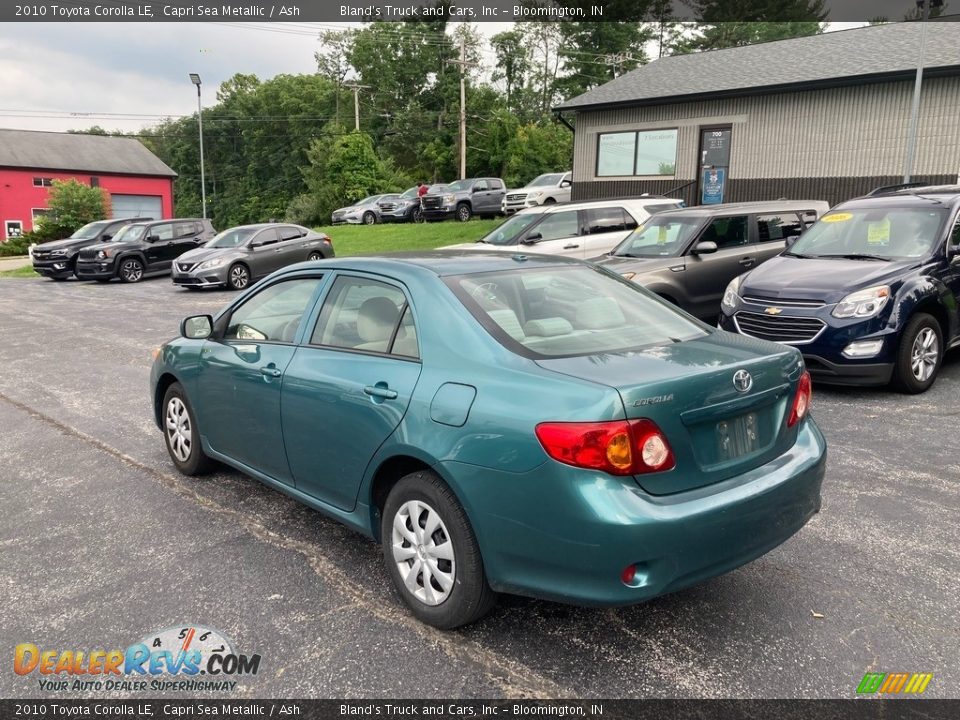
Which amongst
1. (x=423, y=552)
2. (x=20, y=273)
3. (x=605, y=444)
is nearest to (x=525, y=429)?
(x=605, y=444)

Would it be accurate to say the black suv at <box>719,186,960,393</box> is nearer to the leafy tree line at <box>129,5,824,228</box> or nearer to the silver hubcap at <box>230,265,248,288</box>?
the silver hubcap at <box>230,265,248,288</box>

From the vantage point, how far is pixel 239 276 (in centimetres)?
1909

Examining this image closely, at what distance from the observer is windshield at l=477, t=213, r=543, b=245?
506 inches

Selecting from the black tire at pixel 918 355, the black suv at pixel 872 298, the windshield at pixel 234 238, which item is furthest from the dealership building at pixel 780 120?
the black tire at pixel 918 355

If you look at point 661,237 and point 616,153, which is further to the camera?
point 616,153

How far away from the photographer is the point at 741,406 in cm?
312

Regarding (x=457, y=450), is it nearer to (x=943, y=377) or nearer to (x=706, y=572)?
(x=706, y=572)

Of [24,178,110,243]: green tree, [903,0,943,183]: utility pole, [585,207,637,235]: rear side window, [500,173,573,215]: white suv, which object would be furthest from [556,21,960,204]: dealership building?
[24,178,110,243]: green tree

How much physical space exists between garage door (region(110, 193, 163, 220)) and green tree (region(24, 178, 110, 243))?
46.1ft

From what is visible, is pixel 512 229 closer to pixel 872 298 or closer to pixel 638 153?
pixel 872 298

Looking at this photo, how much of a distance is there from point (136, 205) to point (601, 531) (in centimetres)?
5914

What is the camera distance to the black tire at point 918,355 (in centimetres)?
711

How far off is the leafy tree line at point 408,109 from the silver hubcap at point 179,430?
138 feet

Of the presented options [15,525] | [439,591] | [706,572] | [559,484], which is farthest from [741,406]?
[15,525]
